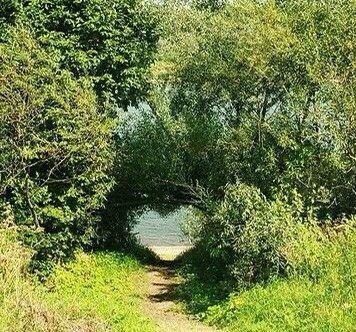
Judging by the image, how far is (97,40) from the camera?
78.5 ft

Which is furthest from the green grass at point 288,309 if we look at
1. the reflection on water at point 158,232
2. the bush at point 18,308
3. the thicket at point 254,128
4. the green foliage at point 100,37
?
the reflection on water at point 158,232

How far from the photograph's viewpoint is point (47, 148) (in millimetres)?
20562

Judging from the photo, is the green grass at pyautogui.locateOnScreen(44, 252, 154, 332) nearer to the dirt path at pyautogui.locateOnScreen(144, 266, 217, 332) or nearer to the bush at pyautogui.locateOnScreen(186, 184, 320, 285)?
the dirt path at pyautogui.locateOnScreen(144, 266, 217, 332)

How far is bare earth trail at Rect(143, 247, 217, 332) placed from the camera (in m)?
16.9

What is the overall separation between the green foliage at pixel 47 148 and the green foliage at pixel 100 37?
129cm

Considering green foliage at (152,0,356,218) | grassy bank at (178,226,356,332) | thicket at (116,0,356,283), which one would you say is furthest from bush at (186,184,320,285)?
green foliage at (152,0,356,218)

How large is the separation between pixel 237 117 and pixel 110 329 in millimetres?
12425

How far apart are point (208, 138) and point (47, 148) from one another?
7351 millimetres

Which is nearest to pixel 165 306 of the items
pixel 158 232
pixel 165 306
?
pixel 165 306

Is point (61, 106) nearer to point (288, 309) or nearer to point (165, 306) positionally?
point (165, 306)

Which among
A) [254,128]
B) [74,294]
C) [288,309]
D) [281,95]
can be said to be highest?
[281,95]

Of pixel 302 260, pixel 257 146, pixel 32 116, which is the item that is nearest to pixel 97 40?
pixel 32 116

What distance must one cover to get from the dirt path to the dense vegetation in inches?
20.8

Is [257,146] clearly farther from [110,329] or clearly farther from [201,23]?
[110,329]
